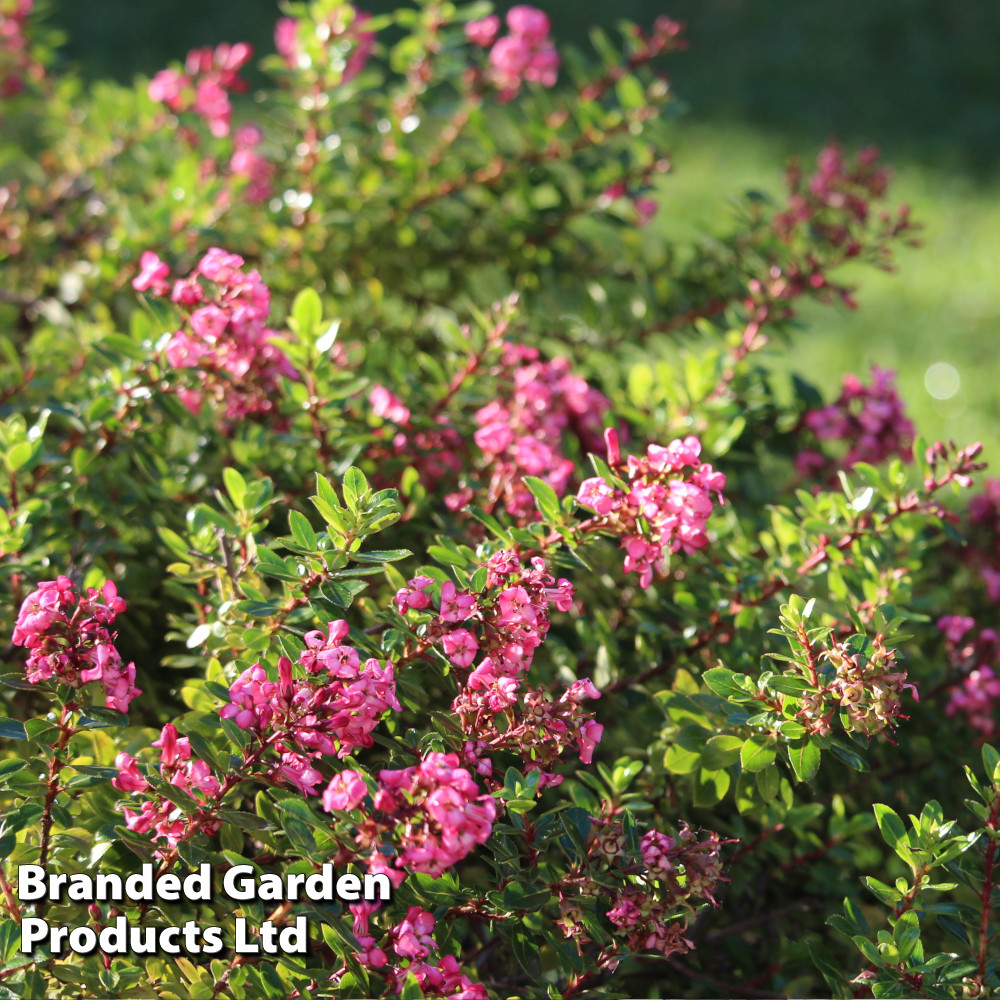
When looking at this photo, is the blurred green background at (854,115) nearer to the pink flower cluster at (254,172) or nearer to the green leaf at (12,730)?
the pink flower cluster at (254,172)

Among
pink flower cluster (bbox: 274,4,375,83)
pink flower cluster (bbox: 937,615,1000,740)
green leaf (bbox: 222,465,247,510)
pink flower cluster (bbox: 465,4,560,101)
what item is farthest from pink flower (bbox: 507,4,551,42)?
pink flower cluster (bbox: 937,615,1000,740)

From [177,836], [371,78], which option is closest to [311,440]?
[177,836]

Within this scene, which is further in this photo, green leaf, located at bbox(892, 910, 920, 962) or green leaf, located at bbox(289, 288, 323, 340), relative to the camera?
green leaf, located at bbox(289, 288, 323, 340)

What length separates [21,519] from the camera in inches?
57.1

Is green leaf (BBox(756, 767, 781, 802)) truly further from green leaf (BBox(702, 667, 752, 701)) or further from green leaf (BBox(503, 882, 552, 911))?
green leaf (BBox(503, 882, 552, 911))

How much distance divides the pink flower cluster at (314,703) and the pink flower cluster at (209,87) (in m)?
1.85

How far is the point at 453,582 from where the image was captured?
1.33 m

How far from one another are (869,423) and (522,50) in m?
1.13

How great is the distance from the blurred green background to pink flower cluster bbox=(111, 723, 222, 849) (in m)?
3.21

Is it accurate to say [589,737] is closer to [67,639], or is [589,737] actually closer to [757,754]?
[757,754]

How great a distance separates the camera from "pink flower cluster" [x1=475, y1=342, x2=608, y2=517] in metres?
1.62

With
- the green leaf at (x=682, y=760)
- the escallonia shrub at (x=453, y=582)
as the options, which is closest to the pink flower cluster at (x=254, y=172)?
the escallonia shrub at (x=453, y=582)

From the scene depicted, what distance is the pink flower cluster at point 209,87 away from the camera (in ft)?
8.55

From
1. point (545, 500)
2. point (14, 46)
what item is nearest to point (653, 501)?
point (545, 500)
